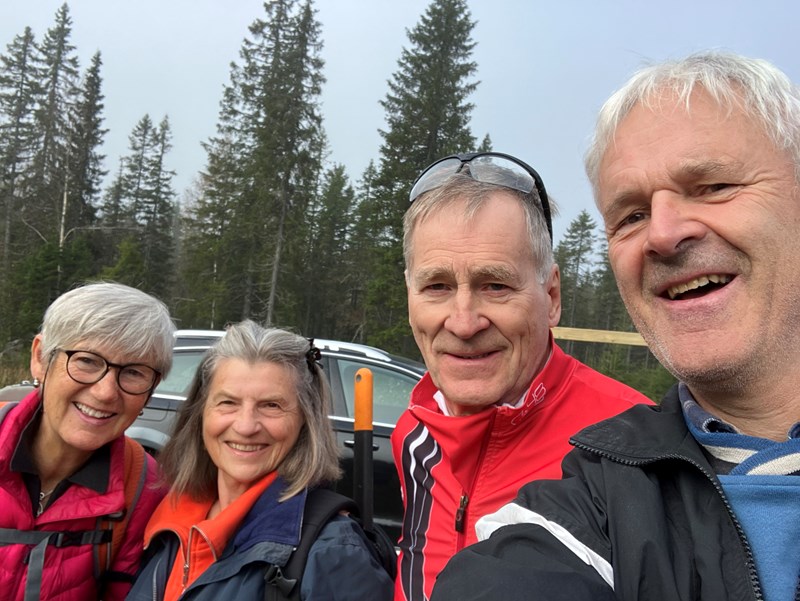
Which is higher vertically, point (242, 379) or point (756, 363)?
point (756, 363)

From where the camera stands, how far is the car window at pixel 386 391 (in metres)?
5.41

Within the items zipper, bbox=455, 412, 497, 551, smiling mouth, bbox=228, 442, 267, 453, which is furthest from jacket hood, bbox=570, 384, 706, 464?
smiling mouth, bbox=228, 442, 267, 453

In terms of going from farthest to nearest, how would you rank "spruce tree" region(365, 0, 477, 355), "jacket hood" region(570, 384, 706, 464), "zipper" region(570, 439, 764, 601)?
"spruce tree" region(365, 0, 477, 355) → "jacket hood" region(570, 384, 706, 464) → "zipper" region(570, 439, 764, 601)

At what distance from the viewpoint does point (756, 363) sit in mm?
1143

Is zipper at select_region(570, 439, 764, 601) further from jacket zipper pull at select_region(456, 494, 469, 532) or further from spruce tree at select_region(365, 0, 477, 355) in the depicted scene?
spruce tree at select_region(365, 0, 477, 355)

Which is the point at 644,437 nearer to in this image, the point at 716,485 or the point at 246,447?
the point at 716,485

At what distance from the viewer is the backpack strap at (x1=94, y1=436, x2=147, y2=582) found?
2277mm

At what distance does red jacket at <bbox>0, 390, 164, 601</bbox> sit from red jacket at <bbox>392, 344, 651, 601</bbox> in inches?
48.2

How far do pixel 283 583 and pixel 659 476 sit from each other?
1288mm

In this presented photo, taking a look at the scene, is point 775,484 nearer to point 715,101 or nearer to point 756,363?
point 756,363

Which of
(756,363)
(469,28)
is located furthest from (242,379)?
(469,28)

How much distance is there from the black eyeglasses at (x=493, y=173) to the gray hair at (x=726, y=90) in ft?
1.58

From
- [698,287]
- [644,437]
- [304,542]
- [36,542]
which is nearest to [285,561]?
[304,542]

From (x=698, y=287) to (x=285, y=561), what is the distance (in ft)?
5.08
